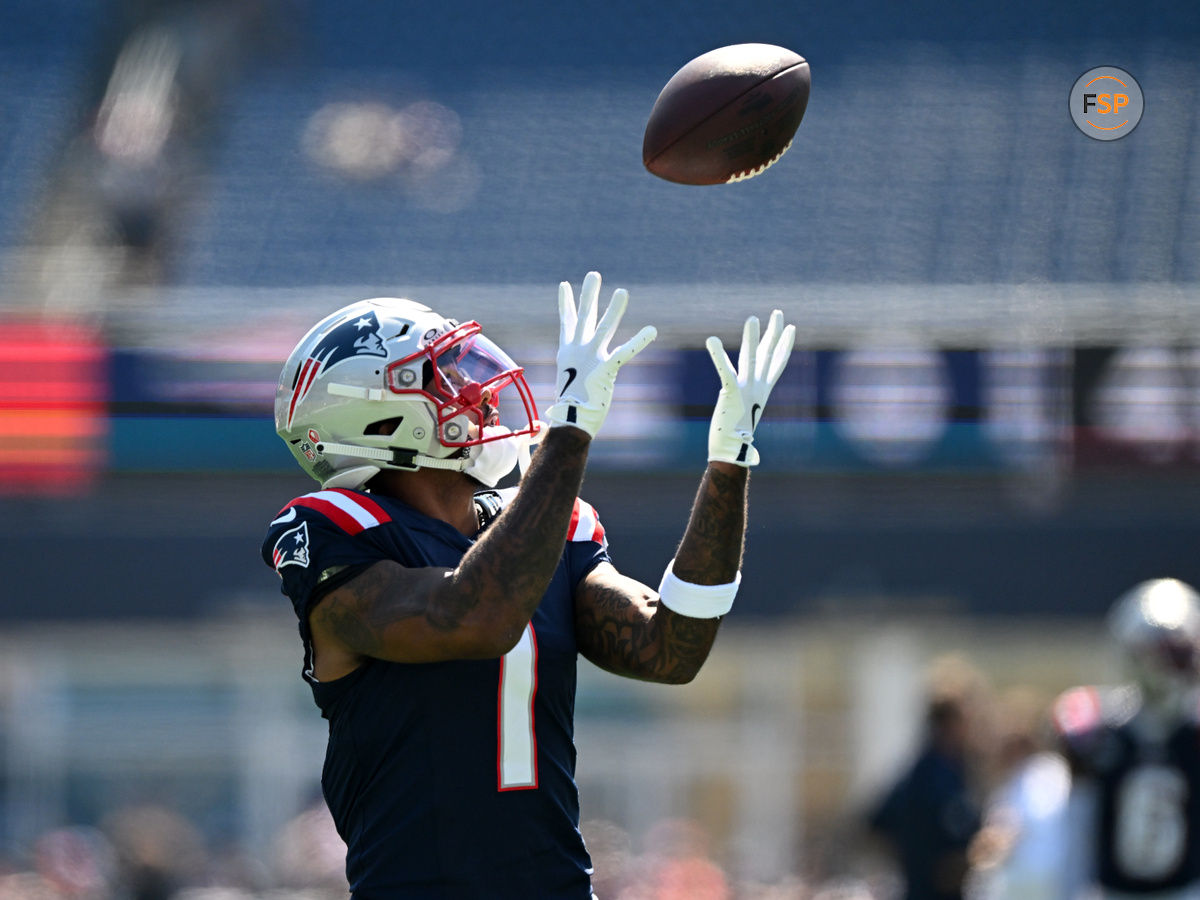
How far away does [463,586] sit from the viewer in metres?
2.21

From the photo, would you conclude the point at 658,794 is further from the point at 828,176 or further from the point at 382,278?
the point at 828,176

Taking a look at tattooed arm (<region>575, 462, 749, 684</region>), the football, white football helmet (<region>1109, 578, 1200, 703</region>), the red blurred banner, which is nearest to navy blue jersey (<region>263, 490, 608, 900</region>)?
tattooed arm (<region>575, 462, 749, 684</region>)

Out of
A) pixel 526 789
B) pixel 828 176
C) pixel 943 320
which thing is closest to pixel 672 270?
pixel 828 176

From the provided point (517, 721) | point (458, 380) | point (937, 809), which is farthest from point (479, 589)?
point (937, 809)

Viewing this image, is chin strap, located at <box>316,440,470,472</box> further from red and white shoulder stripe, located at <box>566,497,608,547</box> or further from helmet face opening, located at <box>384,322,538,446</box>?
red and white shoulder stripe, located at <box>566,497,608,547</box>

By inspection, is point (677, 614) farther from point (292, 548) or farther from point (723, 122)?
point (723, 122)

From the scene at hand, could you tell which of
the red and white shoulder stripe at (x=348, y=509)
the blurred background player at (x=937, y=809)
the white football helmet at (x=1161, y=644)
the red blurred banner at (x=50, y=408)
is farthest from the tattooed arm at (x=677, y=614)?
the red blurred banner at (x=50, y=408)

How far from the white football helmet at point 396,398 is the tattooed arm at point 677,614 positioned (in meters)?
0.30

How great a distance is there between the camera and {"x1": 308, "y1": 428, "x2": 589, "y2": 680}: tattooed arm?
2199 millimetres

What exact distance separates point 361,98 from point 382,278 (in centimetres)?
240

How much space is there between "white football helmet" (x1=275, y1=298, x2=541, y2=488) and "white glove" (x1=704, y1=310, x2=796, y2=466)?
322mm

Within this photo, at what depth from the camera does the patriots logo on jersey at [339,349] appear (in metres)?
2.60

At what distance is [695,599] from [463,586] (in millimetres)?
421

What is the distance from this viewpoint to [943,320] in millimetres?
10234
